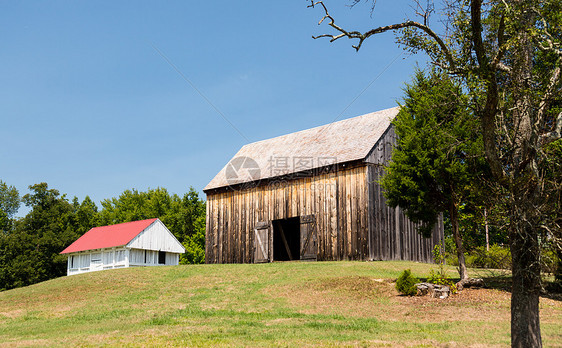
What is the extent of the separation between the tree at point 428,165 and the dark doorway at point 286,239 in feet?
41.3

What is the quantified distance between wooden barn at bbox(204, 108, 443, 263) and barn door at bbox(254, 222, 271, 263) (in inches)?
2.5

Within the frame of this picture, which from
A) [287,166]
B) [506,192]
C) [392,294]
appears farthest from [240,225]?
[506,192]

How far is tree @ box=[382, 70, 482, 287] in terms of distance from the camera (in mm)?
18938

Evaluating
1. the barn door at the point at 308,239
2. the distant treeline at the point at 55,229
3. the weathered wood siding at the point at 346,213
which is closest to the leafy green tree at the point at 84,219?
the distant treeline at the point at 55,229

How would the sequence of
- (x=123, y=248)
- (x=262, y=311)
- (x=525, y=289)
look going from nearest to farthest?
(x=525, y=289)
(x=262, y=311)
(x=123, y=248)

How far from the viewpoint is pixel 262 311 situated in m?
16.9

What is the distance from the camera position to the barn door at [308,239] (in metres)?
29.3

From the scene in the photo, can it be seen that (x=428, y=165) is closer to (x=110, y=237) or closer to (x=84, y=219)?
(x=110, y=237)

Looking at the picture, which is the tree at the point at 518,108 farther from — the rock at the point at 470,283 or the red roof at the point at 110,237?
the red roof at the point at 110,237

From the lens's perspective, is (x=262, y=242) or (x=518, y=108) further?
(x=262, y=242)

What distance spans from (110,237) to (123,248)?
9.47ft

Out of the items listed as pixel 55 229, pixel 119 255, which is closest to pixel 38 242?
pixel 55 229

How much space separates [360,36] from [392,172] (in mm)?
12378

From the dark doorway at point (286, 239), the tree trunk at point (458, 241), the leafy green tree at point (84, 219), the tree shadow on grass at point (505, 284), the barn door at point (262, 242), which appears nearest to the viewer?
the tree shadow on grass at point (505, 284)
